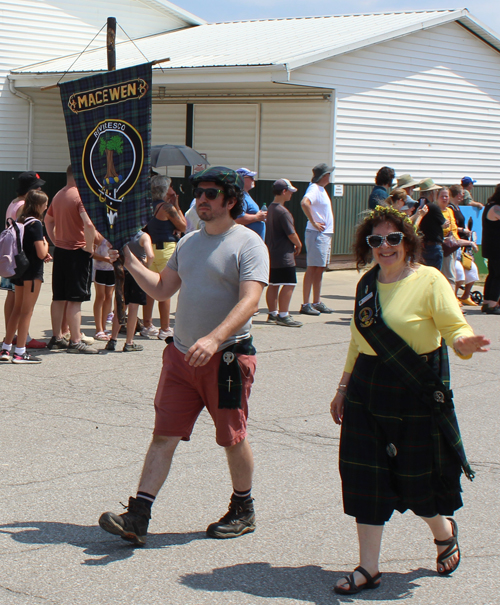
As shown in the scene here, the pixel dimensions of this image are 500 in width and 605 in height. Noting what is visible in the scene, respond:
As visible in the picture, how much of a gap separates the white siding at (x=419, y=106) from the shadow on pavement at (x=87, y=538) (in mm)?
12367

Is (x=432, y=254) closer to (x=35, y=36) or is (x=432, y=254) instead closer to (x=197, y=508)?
(x=197, y=508)

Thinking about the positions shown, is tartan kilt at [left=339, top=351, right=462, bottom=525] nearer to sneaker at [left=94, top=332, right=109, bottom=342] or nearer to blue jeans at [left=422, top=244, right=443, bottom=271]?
sneaker at [left=94, top=332, right=109, bottom=342]

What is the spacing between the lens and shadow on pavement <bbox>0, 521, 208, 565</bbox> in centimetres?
407

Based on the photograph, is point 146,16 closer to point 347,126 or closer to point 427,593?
point 347,126

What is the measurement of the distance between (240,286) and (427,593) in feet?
5.48

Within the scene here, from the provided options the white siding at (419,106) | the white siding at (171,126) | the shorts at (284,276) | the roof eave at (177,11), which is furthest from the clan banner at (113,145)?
the roof eave at (177,11)

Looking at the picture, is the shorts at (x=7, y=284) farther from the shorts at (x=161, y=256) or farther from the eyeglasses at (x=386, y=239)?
the eyeglasses at (x=386, y=239)

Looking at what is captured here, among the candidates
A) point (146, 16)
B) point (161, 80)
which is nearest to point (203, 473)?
point (161, 80)

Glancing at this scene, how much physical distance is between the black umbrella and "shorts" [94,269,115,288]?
434 centimetres

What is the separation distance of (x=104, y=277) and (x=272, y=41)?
1057 cm

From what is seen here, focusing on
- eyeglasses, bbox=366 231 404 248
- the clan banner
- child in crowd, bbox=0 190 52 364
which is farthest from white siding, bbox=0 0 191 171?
eyeglasses, bbox=366 231 404 248

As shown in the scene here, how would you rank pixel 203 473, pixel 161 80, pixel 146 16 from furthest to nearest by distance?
pixel 146 16, pixel 161 80, pixel 203 473

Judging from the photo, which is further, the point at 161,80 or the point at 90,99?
the point at 161,80

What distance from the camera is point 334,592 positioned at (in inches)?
146
